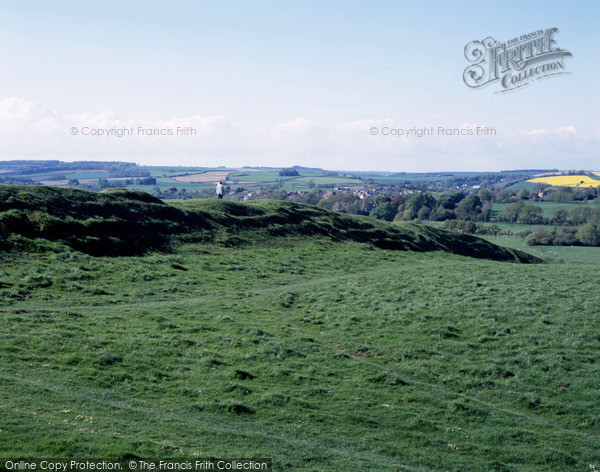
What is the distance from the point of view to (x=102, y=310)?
27000 millimetres

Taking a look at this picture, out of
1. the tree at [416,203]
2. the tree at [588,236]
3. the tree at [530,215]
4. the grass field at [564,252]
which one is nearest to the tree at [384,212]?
the tree at [416,203]

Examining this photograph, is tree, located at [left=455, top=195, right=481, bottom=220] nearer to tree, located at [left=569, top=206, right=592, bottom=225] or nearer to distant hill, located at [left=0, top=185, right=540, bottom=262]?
tree, located at [left=569, top=206, right=592, bottom=225]

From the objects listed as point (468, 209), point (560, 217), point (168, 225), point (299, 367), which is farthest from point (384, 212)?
point (299, 367)

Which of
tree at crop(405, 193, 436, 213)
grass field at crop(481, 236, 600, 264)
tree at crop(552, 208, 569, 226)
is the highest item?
tree at crop(405, 193, 436, 213)

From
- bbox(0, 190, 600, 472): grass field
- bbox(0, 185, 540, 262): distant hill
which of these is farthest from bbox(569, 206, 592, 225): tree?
bbox(0, 190, 600, 472): grass field

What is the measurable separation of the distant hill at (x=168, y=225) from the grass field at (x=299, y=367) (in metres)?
3.12

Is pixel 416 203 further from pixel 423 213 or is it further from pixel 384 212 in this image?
pixel 384 212

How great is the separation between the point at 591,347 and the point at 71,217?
4057cm

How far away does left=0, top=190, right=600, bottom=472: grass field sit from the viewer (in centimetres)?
1394

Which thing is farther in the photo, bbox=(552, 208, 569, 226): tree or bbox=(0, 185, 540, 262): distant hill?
bbox=(552, 208, 569, 226): tree

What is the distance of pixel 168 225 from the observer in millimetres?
48969

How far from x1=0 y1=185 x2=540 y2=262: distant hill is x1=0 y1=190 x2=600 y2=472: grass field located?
3124mm

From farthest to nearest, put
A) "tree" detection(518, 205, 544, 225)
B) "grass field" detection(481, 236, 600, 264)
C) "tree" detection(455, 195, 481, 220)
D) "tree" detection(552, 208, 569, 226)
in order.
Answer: "tree" detection(455, 195, 481, 220) → "tree" detection(518, 205, 544, 225) → "tree" detection(552, 208, 569, 226) → "grass field" detection(481, 236, 600, 264)

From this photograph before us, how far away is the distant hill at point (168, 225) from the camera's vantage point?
39.2 metres
